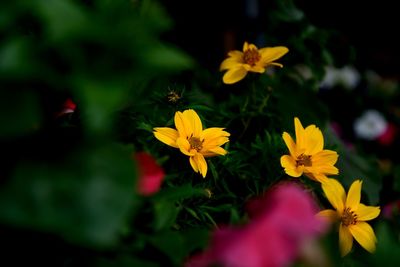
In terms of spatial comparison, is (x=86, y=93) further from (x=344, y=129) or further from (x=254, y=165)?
(x=344, y=129)

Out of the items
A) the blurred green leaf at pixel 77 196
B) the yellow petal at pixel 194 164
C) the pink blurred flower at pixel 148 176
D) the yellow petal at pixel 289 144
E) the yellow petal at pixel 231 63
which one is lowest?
the yellow petal at pixel 289 144

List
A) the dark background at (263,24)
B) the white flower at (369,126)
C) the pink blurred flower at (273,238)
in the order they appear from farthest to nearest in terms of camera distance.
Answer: the white flower at (369,126)
the dark background at (263,24)
the pink blurred flower at (273,238)

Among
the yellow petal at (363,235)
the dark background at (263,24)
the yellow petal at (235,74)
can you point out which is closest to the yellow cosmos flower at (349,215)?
the yellow petal at (363,235)

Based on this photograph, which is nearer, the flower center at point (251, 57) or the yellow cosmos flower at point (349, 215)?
the yellow cosmos flower at point (349, 215)

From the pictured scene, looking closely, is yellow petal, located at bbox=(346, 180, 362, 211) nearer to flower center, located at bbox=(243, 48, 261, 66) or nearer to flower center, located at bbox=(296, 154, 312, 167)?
flower center, located at bbox=(296, 154, 312, 167)

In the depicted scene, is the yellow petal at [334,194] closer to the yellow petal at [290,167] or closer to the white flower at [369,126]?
the yellow petal at [290,167]

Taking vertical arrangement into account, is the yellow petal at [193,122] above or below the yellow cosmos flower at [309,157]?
above

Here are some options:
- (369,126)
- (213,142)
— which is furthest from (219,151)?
(369,126)

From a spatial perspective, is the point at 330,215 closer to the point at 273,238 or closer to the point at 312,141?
the point at 312,141
